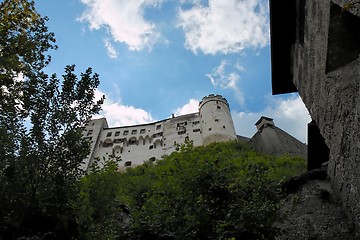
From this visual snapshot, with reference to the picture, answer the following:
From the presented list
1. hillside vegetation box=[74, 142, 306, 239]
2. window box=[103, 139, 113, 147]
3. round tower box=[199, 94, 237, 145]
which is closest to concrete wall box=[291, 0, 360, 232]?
hillside vegetation box=[74, 142, 306, 239]

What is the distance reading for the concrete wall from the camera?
4277 millimetres

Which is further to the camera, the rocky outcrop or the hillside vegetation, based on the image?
the hillside vegetation

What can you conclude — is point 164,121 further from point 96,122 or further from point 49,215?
point 49,215

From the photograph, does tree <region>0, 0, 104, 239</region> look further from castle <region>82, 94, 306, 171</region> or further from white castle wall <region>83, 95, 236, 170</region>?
white castle wall <region>83, 95, 236, 170</region>

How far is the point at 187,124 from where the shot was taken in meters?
61.9

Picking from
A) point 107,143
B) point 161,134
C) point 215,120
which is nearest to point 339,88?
point 215,120

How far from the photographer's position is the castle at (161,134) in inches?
2192

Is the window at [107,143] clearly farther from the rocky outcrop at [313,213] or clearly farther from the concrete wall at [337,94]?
the concrete wall at [337,94]

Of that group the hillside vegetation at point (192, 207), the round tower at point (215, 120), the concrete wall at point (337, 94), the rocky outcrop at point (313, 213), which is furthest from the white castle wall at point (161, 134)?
the concrete wall at point (337, 94)

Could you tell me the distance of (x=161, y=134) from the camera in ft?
200

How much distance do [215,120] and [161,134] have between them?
1048 centimetres

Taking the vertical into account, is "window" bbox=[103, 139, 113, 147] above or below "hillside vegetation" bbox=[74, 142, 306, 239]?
above

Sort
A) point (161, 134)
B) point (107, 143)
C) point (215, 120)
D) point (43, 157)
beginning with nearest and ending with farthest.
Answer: point (43, 157), point (215, 120), point (161, 134), point (107, 143)

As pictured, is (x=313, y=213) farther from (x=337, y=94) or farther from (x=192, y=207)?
(x=337, y=94)
